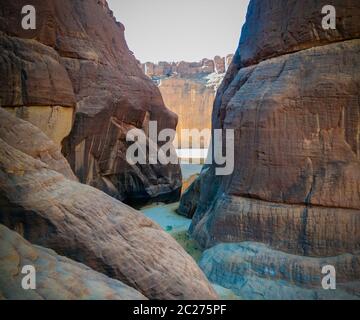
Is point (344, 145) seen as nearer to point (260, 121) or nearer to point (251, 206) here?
point (260, 121)

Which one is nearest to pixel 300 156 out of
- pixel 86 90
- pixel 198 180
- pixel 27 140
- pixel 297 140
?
pixel 297 140

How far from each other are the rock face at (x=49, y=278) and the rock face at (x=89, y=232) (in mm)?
186

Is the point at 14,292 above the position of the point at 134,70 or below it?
below

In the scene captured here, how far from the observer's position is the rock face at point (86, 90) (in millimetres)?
7086

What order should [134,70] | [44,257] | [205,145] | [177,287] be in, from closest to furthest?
[44,257], [177,287], [134,70], [205,145]

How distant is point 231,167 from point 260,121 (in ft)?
3.51

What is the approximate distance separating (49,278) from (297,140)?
13.5 ft

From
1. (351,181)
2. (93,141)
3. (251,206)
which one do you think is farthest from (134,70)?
(351,181)

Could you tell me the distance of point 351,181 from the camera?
462 centimetres

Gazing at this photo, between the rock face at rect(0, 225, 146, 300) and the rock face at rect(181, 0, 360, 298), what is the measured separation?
3.18 m

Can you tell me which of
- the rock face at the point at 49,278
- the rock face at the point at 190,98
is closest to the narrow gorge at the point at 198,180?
the rock face at the point at 49,278

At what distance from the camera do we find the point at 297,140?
16.6 feet

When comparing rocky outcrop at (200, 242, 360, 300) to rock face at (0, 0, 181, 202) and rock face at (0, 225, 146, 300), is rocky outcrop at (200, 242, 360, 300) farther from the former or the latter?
rock face at (0, 0, 181, 202)

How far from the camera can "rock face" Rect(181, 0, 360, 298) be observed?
184 inches
